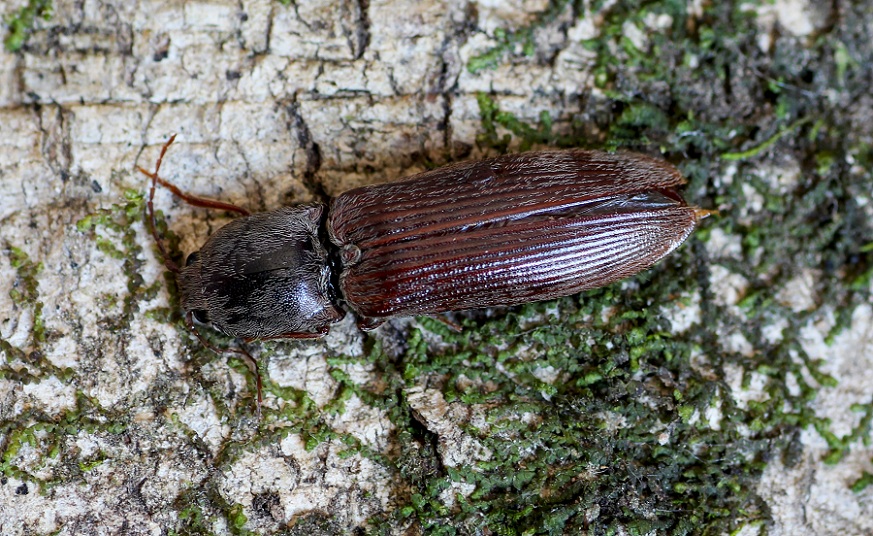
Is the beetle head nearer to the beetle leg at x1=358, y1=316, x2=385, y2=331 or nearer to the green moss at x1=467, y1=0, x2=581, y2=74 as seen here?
the beetle leg at x1=358, y1=316, x2=385, y2=331

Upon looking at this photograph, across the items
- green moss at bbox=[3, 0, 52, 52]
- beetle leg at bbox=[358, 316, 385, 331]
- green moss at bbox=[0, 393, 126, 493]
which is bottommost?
green moss at bbox=[0, 393, 126, 493]

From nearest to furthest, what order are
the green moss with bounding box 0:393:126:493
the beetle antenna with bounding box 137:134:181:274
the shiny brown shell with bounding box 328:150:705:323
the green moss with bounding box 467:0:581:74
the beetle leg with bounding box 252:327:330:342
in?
the green moss with bounding box 0:393:126:493, the shiny brown shell with bounding box 328:150:705:323, the beetle leg with bounding box 252:327:330:342, the beetle antenna with bounding box 137:134:181:274, the green moss with bounding box 467:0:581:74

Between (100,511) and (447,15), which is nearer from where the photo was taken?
(100,511)

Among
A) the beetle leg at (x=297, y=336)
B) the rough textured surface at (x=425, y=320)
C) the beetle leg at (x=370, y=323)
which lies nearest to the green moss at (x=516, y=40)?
the rough textured surface at (x=425, y=320)

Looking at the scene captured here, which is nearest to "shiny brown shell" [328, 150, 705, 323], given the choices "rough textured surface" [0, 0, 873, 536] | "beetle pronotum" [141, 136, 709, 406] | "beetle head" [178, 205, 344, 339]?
"beetle pronotum" [141, 136, 709, 406]

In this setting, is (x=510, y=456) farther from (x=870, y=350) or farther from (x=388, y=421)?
(x=870, y=350)

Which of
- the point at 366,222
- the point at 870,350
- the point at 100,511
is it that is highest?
the point at 366,222

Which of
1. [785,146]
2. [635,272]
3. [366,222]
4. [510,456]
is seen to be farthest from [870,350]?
[366,222]

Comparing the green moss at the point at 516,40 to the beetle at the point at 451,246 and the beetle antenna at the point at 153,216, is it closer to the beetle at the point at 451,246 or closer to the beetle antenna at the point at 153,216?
the beetle at the point at 451,246
